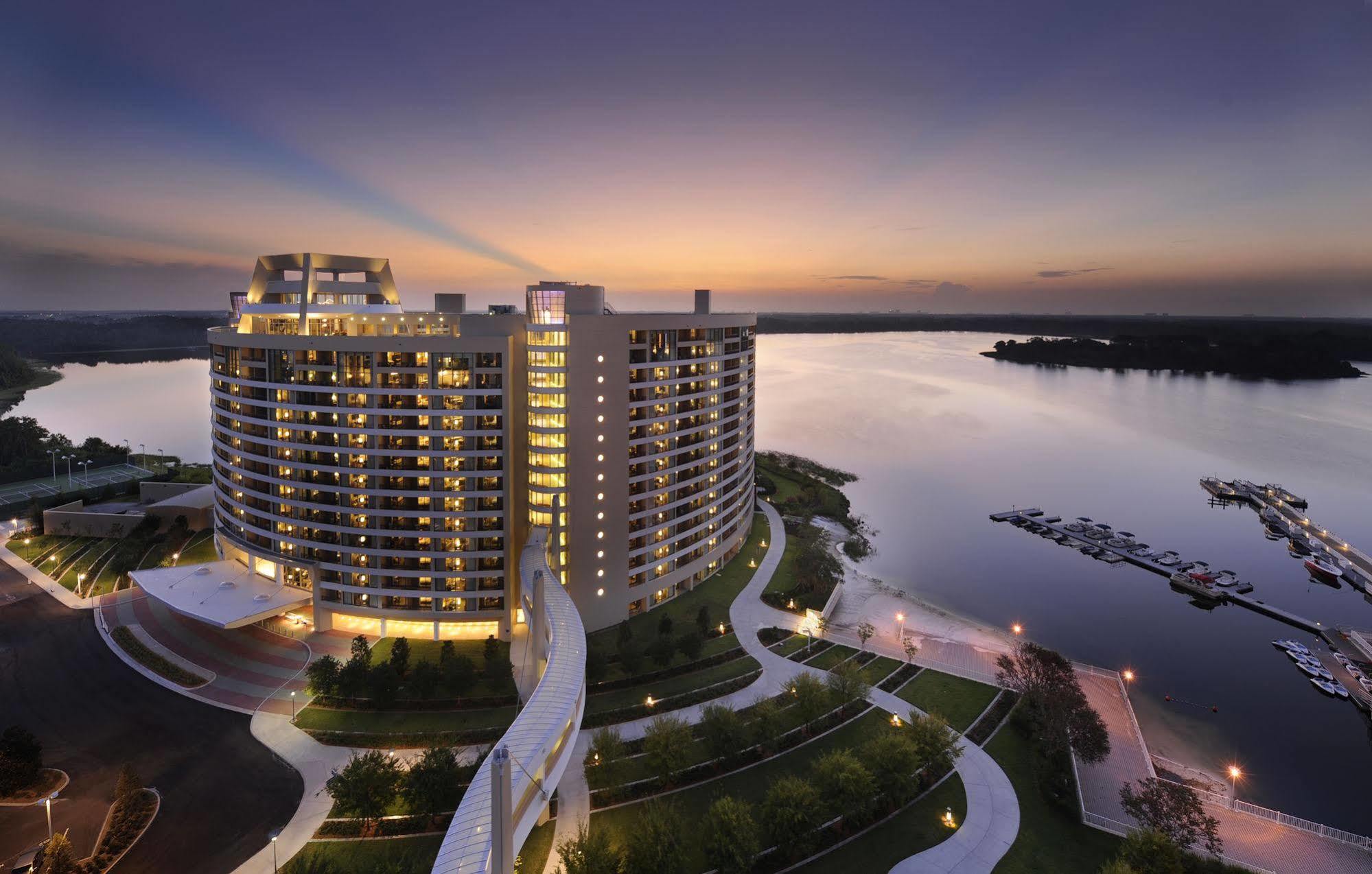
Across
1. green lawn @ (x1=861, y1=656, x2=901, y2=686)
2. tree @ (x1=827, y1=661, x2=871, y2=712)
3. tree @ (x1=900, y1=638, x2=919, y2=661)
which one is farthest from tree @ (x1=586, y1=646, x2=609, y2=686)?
tree @ (x1=900, y1=638, x2=919, y2=661)

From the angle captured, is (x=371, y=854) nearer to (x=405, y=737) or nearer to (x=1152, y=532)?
(x=405, y=737)

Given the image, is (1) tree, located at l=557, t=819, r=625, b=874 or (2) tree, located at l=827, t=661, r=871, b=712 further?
(2) tree, located at l=827, t=661, r=871, b=712

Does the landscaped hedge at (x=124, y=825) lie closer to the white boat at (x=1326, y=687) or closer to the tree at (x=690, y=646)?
the tree at (x=690, y=646)

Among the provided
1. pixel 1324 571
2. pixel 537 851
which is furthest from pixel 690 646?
pixel 1324 571

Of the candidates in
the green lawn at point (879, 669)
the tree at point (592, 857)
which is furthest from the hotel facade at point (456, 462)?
the tree at point (592, 857)

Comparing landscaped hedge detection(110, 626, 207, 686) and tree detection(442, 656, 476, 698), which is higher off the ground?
tree detection(442, 656, 476, 698)

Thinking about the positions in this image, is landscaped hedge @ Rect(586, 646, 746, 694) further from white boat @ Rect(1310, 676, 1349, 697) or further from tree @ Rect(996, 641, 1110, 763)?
white boat @ Rect(1310, 676, 1349, 697)

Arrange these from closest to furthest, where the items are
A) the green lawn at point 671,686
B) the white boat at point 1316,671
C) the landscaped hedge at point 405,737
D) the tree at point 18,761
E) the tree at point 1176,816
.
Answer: the tree at point 1176,816, the tree at point 18,761, the landscaped hedge at point 405,737, the green lawn at point 671,686, the white boat at point 1316,671
